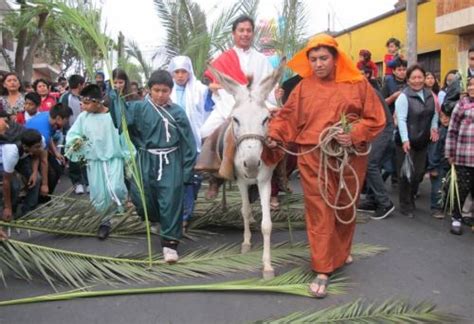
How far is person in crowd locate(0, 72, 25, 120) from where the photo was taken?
7.83 m

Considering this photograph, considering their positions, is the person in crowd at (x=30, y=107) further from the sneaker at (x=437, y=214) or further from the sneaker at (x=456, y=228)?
the sneaker at (x=456, y=228)

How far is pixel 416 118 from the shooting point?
20.7 feet

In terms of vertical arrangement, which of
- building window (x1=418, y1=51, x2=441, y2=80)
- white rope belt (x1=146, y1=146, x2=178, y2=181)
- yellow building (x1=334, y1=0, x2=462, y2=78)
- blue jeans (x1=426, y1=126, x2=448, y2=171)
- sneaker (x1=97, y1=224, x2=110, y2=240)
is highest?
yellow building (x1=334, y1=0, x2=462, y2=78)

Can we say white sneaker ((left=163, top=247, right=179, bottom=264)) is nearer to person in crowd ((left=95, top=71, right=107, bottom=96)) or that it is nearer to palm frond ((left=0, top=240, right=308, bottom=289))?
palm frond ((left=0, top=240, right=308, bottom=289))

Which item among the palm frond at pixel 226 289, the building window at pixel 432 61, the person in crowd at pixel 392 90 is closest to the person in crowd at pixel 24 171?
the palm frond at pixel 226 289

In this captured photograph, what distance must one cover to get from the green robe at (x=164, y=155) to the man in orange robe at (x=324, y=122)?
1.03m

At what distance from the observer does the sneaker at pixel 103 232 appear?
532cm

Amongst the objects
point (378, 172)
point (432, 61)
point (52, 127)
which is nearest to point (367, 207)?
point (378, 172)

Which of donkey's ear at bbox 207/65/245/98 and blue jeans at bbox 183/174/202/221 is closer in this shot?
donkey's ear at bbox 207/65/245/98

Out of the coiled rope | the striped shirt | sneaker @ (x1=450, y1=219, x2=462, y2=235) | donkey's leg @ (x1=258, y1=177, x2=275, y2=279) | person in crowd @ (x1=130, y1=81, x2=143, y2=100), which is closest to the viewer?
the coiled rope

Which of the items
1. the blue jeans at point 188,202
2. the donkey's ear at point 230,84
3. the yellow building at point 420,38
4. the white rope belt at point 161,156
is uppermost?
the yellow building at point 420,38

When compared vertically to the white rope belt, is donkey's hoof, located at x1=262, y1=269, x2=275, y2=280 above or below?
below

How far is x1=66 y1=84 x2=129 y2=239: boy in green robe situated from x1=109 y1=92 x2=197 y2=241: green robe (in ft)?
3.57

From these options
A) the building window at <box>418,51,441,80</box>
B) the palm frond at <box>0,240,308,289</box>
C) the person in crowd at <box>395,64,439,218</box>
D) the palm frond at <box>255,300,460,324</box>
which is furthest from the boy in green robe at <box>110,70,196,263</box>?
the building window at <box>418,51,441,80</box>
